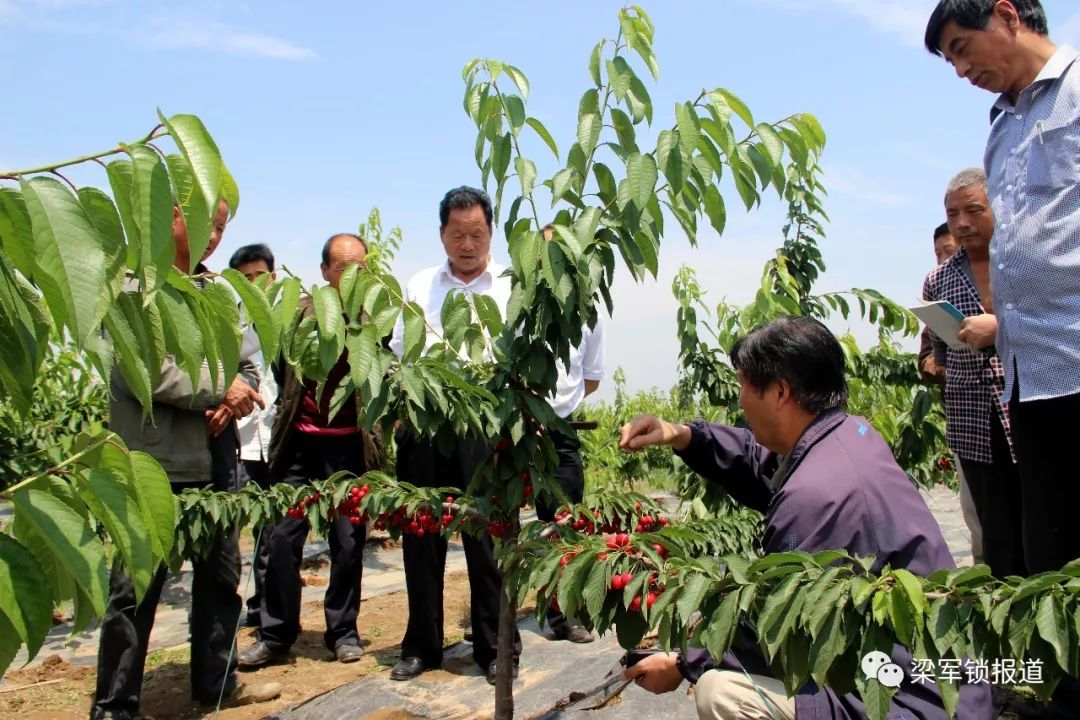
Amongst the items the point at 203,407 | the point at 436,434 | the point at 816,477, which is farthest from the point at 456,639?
Result: the point at 816,477

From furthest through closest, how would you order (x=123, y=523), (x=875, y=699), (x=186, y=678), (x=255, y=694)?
(x=186, y=678) < (x=255, y=694) < (x=875, y=699) < (x=123, y=523)

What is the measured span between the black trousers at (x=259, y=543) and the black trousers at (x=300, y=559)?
0.25m

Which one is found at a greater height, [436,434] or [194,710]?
[436,434]

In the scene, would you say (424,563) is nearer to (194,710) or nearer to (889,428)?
(194,710)

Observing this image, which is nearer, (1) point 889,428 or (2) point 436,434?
(2) point 436,434

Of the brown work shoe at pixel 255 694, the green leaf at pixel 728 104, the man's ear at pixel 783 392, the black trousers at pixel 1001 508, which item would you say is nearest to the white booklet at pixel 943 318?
the black trousers at pixel 1001 508

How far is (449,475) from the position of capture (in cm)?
380

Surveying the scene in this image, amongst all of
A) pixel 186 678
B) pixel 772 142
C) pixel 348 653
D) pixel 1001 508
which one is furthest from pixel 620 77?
pixel 186 678

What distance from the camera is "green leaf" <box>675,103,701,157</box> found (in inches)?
78.8

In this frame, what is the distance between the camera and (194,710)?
140 inches

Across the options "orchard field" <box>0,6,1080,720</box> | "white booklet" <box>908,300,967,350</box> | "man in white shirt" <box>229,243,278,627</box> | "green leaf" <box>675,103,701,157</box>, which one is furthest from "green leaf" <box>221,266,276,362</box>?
"man in white shirt" <box>229,243,278,627</box>

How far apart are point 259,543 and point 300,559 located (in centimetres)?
44

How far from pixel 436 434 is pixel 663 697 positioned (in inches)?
50.1

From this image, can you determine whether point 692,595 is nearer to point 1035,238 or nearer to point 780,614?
point 780,614
